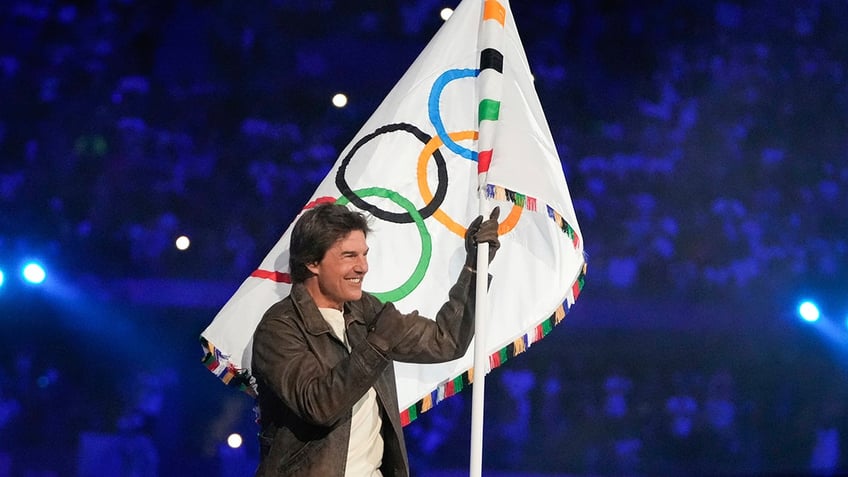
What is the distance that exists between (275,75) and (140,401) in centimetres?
136

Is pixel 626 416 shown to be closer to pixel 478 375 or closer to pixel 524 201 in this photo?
pixel 524 201

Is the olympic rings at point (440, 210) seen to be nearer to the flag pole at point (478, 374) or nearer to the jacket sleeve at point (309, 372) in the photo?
the flag pole at point (478, 374)

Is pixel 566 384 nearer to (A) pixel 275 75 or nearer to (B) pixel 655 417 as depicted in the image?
(B) pixel 655 417

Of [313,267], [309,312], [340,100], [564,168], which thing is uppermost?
[340,100]

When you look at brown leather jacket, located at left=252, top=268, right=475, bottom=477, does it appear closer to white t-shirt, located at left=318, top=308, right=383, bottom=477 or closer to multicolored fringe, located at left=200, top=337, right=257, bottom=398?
white t-shirt, located at left=318, top=308, right=383, bottom=477

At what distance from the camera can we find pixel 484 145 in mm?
2182

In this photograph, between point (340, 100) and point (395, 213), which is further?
point (340, 100)

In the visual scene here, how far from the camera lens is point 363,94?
3.77m

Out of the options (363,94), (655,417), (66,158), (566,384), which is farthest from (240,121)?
(655,417)

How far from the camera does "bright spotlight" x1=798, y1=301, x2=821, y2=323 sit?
3.57 meters

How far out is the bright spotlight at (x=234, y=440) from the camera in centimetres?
364

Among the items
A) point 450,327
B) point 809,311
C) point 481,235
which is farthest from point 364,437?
point 809,311

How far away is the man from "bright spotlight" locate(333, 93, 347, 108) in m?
1.72

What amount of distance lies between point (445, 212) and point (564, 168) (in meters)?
1.31
